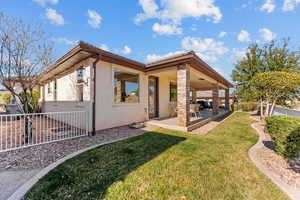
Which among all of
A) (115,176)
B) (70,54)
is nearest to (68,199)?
(115,176)

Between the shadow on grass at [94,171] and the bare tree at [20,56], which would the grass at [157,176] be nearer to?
the shadow on grass at [94,171]

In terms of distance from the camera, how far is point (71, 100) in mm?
6816

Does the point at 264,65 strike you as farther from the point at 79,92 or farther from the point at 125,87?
the point at 79,92

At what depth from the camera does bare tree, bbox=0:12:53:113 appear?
3850 mm

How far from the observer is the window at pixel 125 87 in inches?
241

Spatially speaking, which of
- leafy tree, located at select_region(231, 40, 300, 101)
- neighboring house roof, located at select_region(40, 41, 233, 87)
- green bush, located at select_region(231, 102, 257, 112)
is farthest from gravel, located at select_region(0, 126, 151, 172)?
green bush, located at select_region(231, 102, 257, 112)

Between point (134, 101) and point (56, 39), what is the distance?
4.79 metres

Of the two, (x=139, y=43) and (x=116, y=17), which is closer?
(x=116, y=17)

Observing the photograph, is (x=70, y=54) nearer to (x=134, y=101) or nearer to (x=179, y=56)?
(x=134, y=101)

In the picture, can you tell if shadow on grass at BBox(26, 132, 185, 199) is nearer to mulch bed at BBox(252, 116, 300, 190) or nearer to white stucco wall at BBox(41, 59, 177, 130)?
white stucco wall at BBox(41, 59, 177, 130)

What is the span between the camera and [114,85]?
5961mm

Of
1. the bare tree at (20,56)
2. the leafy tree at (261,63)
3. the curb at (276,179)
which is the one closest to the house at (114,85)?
the bare tree at (20,56)

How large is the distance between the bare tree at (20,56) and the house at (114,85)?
457 millimetres

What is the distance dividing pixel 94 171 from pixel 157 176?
1.33 meters
